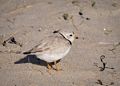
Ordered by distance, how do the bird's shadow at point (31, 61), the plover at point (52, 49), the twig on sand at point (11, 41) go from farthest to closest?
the twig on sand at point (11, 41), the bird's shadow at point (31, 61), the plover at point (52, 49)

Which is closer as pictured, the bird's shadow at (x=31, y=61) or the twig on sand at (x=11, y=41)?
the bird's shadow at (x=31, y=61)

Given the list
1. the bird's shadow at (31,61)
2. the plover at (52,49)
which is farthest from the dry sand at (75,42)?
the plover at (52,49)

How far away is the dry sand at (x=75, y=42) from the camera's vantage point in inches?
220

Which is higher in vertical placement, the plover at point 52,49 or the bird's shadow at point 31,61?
the plover at point 52,49

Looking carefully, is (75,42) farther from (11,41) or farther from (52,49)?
(52,49)

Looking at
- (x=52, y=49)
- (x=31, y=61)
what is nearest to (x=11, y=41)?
(x=31, y=61)

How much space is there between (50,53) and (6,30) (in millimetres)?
2712

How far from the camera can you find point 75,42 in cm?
714

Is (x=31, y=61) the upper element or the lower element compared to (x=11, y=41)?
lower

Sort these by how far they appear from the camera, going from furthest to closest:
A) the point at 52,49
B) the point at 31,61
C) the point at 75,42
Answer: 1. the point at 75,42
2. the point at 31,61
3. the point at 52,49

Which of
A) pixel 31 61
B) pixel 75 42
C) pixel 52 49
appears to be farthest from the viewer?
pixel 75 42

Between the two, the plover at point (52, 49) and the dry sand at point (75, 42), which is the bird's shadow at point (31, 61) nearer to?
the dry sand at point (75, 42)

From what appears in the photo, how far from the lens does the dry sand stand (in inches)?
220

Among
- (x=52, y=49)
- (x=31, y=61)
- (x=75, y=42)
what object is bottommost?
(x=31, y=61)
